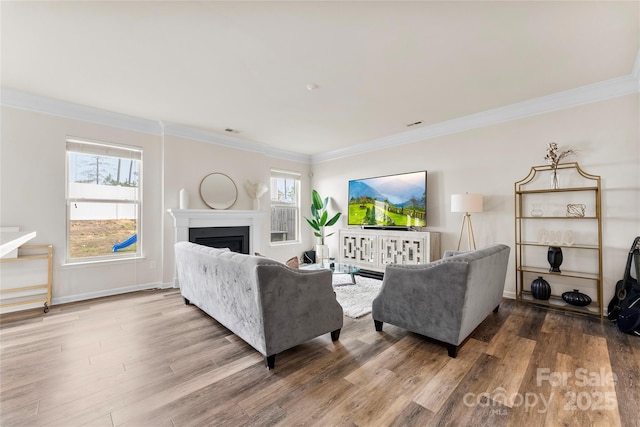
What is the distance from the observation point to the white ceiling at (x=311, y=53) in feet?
6.44

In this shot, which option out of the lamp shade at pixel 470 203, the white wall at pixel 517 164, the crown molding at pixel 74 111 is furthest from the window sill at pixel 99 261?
the lamp shade at pixel 470 203

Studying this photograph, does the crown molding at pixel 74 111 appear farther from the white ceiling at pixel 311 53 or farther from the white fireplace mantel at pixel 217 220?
the white fireplace mantel at pixel 217 220

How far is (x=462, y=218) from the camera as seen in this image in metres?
4.18

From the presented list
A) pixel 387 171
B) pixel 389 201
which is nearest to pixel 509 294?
pixel 389 201

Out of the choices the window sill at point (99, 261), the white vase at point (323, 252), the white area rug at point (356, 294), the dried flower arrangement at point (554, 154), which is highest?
the dried flower arrangement at point (554, 154)

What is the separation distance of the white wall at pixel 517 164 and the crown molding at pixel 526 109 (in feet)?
0.25

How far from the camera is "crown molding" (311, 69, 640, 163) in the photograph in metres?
2.98

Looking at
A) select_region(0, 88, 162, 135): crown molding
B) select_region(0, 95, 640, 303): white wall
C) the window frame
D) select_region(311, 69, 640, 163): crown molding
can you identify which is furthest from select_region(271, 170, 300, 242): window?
select_region(0, 88, 162, 135): crown molding

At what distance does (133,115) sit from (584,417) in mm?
5590

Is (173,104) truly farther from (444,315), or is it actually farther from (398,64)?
(444,315)

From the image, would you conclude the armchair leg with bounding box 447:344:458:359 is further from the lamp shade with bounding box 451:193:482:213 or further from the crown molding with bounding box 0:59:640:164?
the crown molding with bounding box 0:59:640:164

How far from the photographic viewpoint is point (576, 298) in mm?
3084

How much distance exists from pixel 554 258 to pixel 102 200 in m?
→ 6.08

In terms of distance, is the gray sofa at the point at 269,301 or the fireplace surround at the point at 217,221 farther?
the fireplace surround at the point at 217,221
